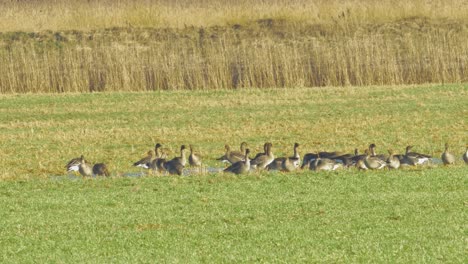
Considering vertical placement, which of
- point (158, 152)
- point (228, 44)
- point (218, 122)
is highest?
point (158, 152)

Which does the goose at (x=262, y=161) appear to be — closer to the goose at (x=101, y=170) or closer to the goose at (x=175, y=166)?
the goose at (x=175, y=166)

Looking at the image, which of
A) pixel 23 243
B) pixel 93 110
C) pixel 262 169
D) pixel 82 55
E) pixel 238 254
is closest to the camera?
pixel 238 254

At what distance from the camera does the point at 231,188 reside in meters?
17.7

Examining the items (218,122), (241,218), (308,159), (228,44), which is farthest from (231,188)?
(228,44)

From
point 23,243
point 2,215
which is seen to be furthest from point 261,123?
point 23,243

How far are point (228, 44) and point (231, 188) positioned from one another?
23.9 meters

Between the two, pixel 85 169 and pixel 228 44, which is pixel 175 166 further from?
pixel 228 44

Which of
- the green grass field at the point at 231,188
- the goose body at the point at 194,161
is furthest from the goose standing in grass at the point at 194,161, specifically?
the green grass field at the point at 231,188

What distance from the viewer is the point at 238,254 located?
1294 centimetres

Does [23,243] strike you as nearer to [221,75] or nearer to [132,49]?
[221,75]

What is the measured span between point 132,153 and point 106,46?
1819cm

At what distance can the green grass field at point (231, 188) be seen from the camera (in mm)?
13359

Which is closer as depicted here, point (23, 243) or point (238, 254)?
point (238, 254)

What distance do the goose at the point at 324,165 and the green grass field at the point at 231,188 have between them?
1.15ft
